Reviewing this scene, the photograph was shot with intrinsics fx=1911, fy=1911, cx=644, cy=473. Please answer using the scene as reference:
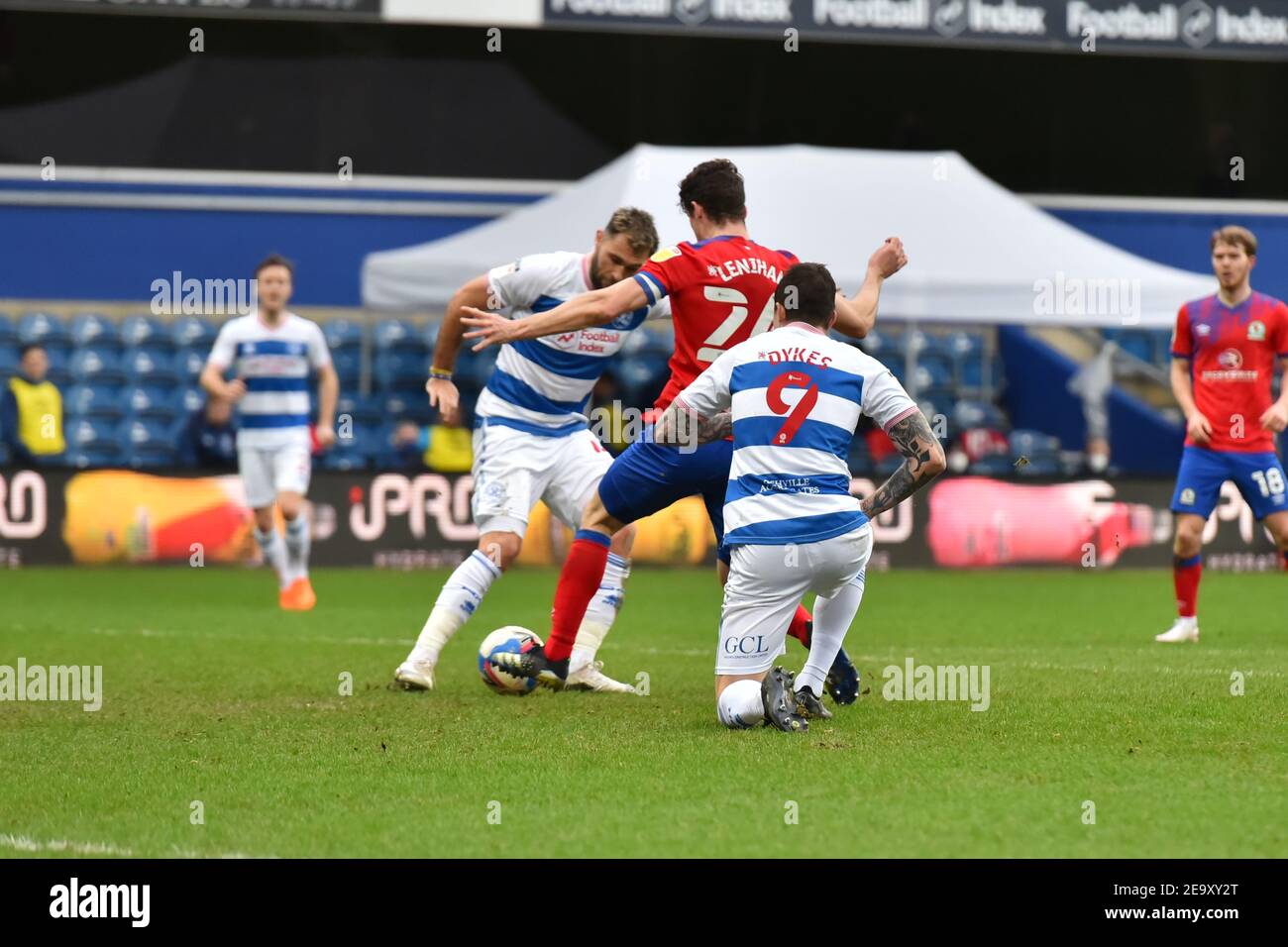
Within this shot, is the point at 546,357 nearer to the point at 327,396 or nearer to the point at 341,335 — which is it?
the point at 327,396

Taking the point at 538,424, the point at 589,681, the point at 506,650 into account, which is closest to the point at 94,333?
the point at 538,424

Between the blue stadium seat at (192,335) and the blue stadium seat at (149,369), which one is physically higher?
the blue stadium seat at (192,335)

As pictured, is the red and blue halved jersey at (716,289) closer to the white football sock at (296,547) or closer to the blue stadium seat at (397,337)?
the white football sock at (296,547)

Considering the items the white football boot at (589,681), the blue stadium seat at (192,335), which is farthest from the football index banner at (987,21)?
the white football boot at (589,681)

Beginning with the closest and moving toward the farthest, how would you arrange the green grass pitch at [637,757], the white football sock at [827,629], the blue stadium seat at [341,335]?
the green grass pitch at [637,757] → the white football sock at [827,629] → the blue stadium seat at [341,335]

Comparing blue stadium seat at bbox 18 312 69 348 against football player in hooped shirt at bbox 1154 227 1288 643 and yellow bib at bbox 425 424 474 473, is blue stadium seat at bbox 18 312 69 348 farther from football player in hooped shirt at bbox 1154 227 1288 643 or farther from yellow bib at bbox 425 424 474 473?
football player in hooped shirt at bbox 1154 227 1288 643

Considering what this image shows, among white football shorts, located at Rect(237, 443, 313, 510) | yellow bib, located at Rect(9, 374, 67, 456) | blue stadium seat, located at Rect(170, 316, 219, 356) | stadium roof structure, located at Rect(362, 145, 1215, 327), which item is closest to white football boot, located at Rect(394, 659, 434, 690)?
white football shorts, located at Rect(237, 443, 313, 510)

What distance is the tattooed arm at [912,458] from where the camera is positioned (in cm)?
709

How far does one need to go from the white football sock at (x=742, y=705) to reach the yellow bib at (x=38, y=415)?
12554mm

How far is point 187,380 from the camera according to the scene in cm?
2058

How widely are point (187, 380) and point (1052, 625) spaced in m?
11.3

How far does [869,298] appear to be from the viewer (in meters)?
8.09

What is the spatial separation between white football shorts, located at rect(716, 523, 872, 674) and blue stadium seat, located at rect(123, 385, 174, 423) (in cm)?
1429

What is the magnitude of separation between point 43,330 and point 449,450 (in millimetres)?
5342
